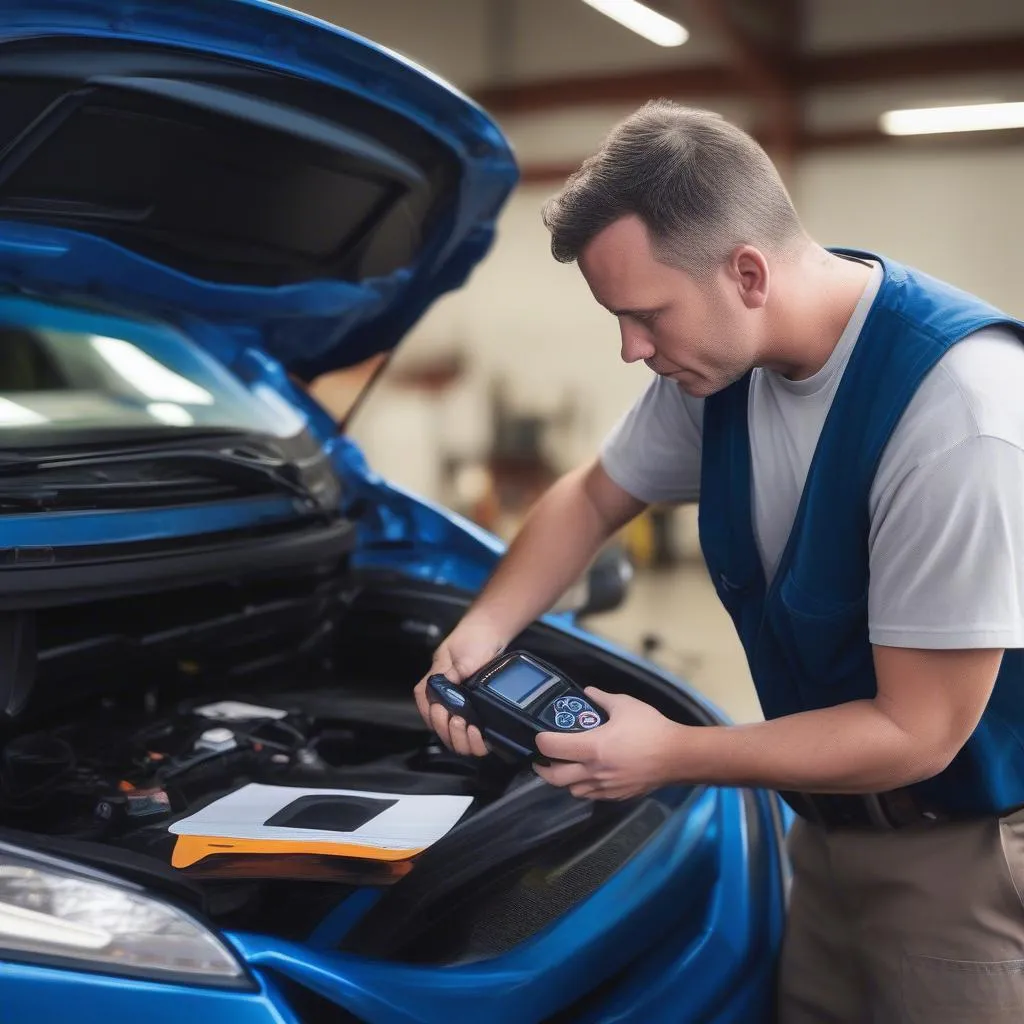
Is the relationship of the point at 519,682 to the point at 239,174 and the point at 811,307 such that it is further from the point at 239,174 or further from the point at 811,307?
the point at 239,174

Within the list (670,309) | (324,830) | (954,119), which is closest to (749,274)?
(670,309)

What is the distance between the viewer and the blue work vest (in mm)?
1078

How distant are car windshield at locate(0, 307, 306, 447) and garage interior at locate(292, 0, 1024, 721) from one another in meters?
5.21

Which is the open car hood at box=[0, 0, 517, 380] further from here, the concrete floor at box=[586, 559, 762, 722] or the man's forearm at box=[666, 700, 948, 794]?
the concrete floor at box=[586, 559, 762, 722]

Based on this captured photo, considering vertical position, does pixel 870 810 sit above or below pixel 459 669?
below

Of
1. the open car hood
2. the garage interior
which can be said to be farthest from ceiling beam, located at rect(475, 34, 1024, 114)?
the open car hood

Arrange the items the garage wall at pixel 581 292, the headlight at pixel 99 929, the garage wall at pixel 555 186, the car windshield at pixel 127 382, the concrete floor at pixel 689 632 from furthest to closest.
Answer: the garage wall at pixel 581 292, the garage wall at pixel 555 186, the concrete floor at pixel 689 632, the car windshield at pixel 127 382, the headlight at pixel 99 929

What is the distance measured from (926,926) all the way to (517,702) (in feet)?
1.60

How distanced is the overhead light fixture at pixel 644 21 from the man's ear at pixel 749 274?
6312 millimetres

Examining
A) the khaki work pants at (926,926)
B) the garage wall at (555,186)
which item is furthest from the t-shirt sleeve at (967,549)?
the garage wall at (555,186)

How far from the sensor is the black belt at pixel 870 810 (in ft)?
3.94

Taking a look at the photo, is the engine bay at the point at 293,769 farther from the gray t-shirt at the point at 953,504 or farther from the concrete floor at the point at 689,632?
the concrete floor at the point at 689,632

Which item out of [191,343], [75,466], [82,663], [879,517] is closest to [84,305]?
[191,343]

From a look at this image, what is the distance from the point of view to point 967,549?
995 mm
